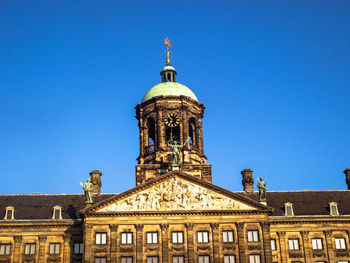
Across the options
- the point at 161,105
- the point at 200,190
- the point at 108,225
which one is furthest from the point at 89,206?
the point at 161,105

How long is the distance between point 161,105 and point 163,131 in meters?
2.72

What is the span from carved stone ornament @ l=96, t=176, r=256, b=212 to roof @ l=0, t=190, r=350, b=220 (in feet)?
9.87

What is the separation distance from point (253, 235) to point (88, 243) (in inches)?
542

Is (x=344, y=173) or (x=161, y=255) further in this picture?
(x=344, y=173)

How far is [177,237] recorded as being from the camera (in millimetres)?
44438

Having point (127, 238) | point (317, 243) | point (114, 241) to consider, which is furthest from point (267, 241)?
point (114, 241)

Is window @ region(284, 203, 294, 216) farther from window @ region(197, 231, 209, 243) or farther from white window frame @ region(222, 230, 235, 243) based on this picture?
window @ region(197, 231, 209, 243)

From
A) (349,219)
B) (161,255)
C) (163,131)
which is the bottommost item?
(161,255)

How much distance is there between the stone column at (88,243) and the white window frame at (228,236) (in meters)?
11.0

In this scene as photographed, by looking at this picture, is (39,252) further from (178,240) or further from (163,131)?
(163,131)

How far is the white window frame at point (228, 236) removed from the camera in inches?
1758

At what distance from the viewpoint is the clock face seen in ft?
171

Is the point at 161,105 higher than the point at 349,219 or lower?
higher

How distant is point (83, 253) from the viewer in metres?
43.3
